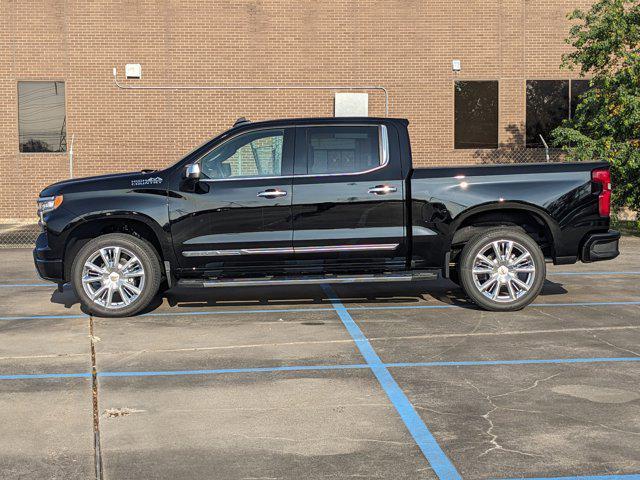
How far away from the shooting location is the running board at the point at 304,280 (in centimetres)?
952

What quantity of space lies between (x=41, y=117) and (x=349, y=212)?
14.7 metres

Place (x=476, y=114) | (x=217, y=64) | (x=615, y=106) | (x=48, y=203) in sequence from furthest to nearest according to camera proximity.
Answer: (x=476, y=114)
(x=217, y=64)
(x=615, y=106)
(x=48, y=203)

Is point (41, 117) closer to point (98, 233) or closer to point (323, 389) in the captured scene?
point (98, 233)

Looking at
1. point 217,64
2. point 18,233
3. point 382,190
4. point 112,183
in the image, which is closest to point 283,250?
point 382,190

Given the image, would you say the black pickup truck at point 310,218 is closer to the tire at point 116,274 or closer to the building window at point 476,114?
the tire at point 116,274

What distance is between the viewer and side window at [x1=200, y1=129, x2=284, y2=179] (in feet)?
31.9

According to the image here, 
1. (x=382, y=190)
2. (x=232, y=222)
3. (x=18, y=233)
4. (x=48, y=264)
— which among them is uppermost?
(x=382, y=190)

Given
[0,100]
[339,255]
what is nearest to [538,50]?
[0,100]

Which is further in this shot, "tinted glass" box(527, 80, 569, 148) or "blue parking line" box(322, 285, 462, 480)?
"tinted glass" box(527, 80, 569, 148)

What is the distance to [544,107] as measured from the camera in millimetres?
23062

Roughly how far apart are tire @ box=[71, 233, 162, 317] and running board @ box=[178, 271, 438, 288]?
373 millimetres

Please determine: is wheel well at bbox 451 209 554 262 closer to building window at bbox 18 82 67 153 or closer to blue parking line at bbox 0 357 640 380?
blue parking line at bbox 0 357 640 380

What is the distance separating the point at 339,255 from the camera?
31.7 ft

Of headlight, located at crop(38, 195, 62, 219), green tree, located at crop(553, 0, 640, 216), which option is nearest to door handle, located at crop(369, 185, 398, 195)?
headlight, located at crop(38, 195, 62, 219)
